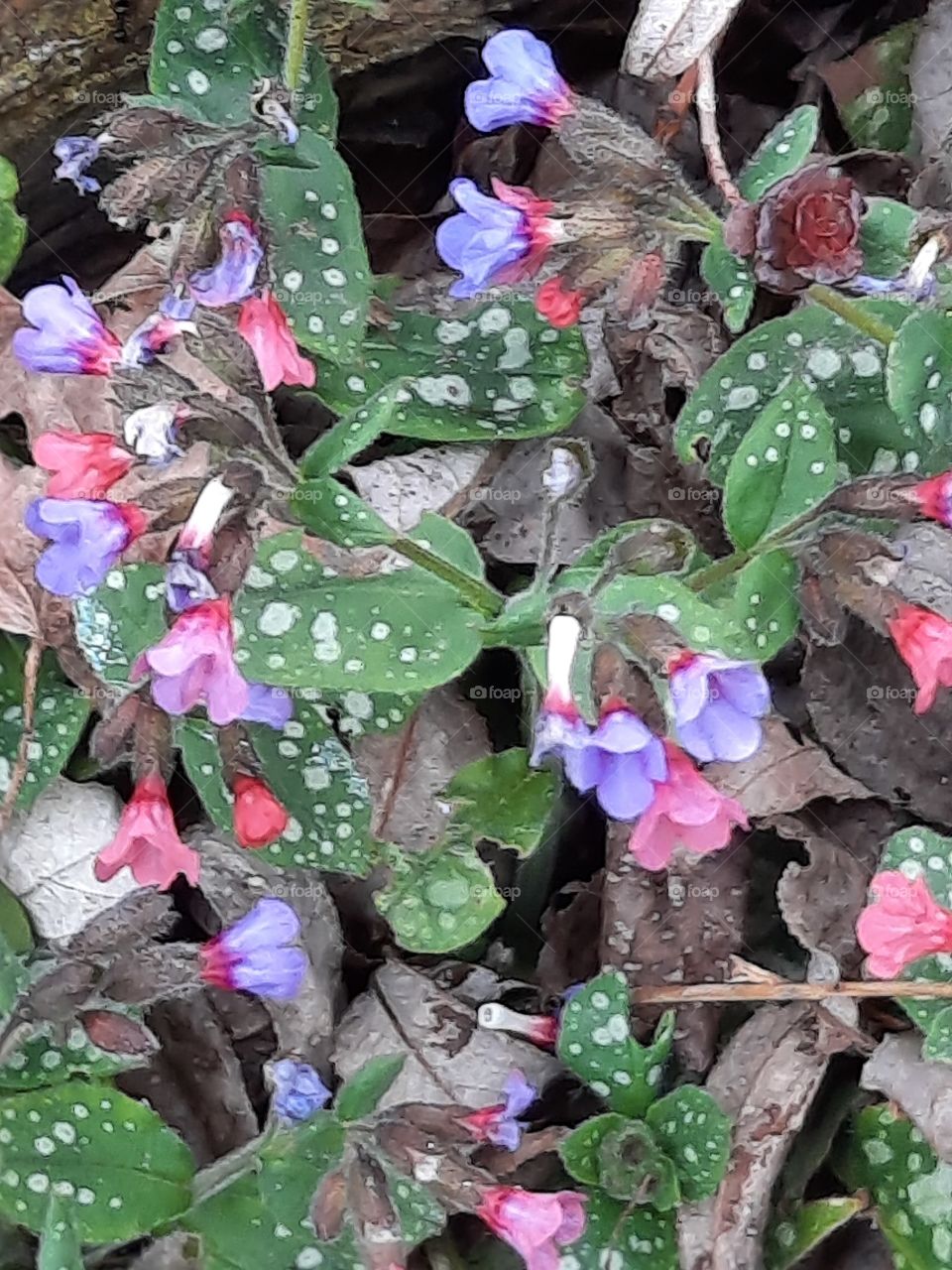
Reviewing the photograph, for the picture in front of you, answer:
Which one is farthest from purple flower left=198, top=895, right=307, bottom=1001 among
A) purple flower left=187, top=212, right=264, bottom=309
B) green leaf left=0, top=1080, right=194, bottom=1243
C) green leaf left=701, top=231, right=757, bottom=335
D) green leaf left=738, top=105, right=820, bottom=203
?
green leaf left=738, top=105, right=820, bottom=203

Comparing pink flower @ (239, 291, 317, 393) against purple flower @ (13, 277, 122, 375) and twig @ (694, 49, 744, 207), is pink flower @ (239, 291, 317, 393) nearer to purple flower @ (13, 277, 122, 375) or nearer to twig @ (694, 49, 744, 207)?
purple flower @ (13, 277, 122, 375)

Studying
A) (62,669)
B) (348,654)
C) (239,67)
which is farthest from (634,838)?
(239,67)

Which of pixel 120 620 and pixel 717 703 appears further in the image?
pixel 120 620

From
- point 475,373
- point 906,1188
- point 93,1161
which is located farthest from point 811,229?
point 93,1161

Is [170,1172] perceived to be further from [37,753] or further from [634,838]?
[634,838]

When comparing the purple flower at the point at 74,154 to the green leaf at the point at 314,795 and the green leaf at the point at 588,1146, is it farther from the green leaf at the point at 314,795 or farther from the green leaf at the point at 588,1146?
the green leaf at the point at 588,1146

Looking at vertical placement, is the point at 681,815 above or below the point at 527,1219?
above

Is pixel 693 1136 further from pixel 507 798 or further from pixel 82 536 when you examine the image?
pixel 82 536
